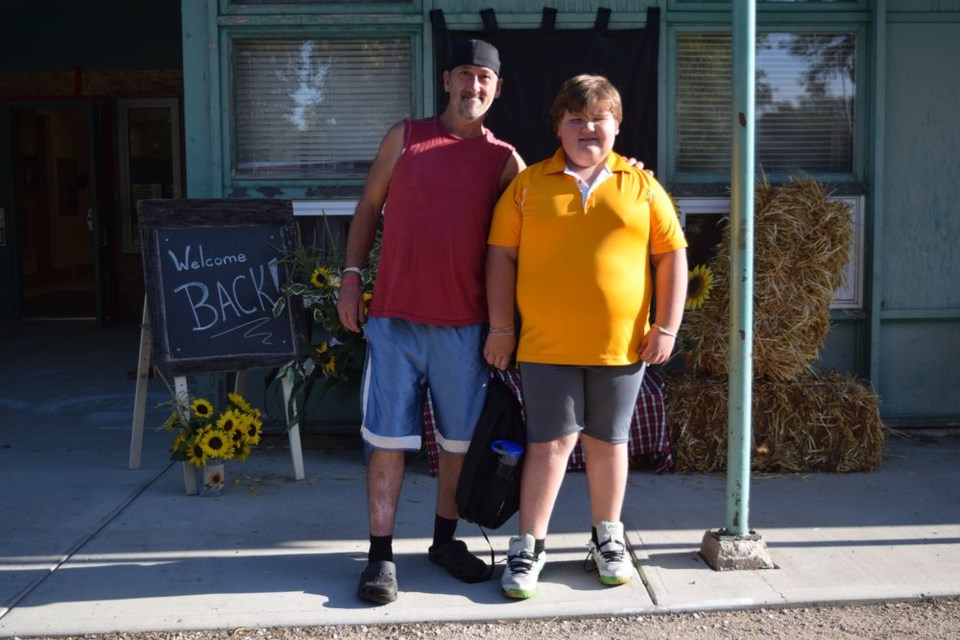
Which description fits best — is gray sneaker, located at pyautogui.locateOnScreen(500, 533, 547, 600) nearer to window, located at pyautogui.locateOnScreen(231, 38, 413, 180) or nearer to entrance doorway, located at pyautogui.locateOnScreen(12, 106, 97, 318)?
window, located at pyautogui.locateOnScreen(231, 38, 413, 180)

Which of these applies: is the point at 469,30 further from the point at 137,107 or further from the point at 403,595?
the point at 137,107

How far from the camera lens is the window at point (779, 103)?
5914mm

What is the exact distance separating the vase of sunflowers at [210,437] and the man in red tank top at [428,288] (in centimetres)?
131

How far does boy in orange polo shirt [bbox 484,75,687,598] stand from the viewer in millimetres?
3680

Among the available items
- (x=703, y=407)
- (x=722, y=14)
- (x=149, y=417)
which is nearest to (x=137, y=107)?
(x=149, y=417)

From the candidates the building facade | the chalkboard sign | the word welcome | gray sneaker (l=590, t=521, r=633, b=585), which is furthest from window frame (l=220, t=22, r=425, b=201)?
gray sneaker (l=590, t=521, r=633, b=585)

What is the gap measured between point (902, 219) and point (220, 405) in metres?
3.86

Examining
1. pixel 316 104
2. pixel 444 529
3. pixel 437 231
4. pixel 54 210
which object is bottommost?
pixel 444 529

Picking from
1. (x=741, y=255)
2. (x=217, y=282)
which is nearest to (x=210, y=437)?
(x=217, y=282)

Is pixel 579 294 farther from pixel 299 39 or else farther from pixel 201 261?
pixel 299 39

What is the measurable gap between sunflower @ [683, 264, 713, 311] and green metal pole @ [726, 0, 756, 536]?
1374 mm

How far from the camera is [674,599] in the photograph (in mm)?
3793

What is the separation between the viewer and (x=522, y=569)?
12.5 ft

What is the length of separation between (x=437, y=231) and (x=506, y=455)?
0.82 metres
